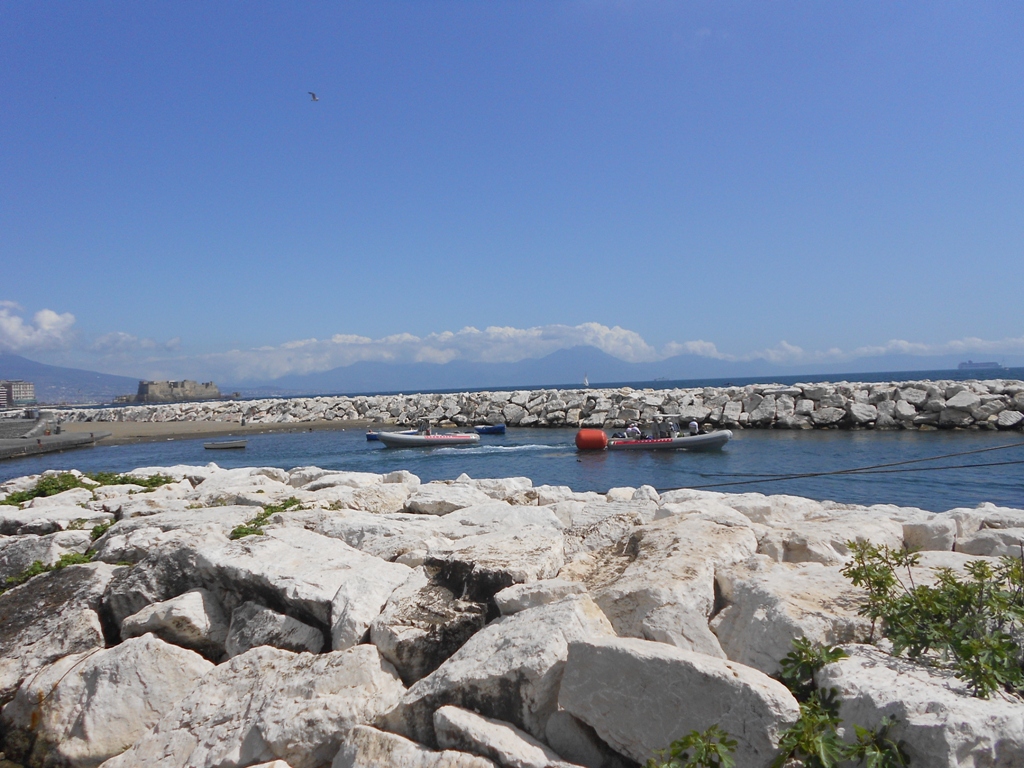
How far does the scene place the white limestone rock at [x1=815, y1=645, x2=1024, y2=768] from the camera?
2.69 meters

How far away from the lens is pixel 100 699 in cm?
461

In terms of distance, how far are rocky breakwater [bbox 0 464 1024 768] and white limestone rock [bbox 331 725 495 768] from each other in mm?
12

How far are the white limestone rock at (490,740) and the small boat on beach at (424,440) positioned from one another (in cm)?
2678

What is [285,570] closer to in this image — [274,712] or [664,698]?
[274,712]

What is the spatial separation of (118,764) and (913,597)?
5.23 meters

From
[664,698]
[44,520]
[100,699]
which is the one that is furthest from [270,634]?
[44,520]

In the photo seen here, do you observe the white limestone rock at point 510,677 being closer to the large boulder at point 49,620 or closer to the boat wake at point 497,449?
the large boulder at point 49,620

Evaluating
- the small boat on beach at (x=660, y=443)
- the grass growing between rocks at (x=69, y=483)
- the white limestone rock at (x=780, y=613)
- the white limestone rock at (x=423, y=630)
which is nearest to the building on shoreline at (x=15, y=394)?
the small boat on beach at (x=660, y=443)

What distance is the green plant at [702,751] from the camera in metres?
2.87

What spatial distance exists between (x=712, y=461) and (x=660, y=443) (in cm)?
249

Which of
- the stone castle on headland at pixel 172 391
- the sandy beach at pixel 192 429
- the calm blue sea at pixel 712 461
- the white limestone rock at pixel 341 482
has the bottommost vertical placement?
the calm blue sea at pixel 712 461

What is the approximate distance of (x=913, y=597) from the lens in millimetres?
3613

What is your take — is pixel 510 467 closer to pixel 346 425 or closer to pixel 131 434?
pixel 346 425

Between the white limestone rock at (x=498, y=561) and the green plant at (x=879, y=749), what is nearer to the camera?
the green plant at (x=879, y=749)
